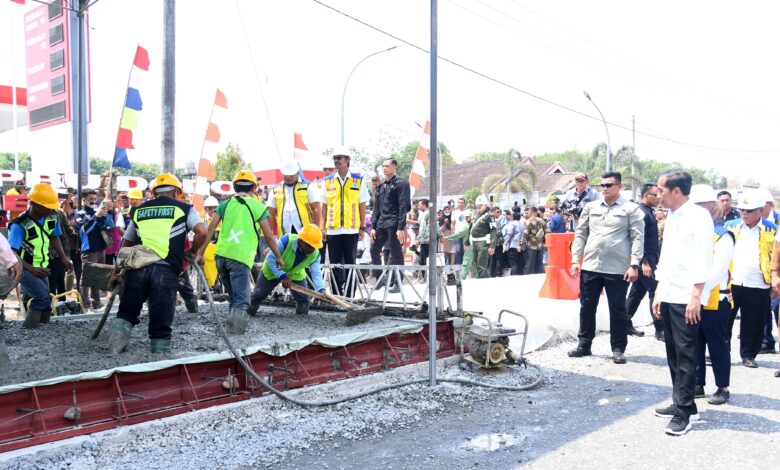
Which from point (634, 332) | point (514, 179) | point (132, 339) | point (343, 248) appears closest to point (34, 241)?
point (132, 339)

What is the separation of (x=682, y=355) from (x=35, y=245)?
617cm

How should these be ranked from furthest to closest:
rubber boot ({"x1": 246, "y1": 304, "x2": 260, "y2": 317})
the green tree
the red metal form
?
the green tree → rubber boot ({"x1": 246, "y1": 304, "x2": 260, "y2": 317}) → the red metal form

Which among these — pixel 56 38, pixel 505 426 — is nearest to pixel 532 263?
pixel 505 426

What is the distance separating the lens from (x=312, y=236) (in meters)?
6.91

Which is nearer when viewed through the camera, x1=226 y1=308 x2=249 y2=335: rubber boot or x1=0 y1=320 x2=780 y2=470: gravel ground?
x1=0 y1=320 x2=780 y2=470: gravel ground

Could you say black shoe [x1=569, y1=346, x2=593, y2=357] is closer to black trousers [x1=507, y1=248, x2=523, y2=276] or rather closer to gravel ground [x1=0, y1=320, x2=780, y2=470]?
gravel ground [x1=0, y1=320, x2=780, y2=470]

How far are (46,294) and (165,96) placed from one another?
4.22 m

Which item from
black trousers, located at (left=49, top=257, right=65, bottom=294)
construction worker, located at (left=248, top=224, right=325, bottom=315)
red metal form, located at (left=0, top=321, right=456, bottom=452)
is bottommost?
red metal form, located at (left=0, top=321, right=456, bottom=452)

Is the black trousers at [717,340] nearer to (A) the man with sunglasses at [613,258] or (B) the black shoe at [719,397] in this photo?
(B) the black shoe at [719,397]

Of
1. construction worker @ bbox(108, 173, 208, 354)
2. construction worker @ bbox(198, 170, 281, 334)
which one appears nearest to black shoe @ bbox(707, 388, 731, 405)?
construction worker @ bbox(198, 170, 281, 334)

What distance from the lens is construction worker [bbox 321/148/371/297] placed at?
26.8 ft

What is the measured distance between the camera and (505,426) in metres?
4.84

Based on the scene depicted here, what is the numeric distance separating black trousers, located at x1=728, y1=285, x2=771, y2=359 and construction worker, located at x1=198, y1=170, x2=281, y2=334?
16.5 ft

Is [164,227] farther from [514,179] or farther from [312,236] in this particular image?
[514,179]
